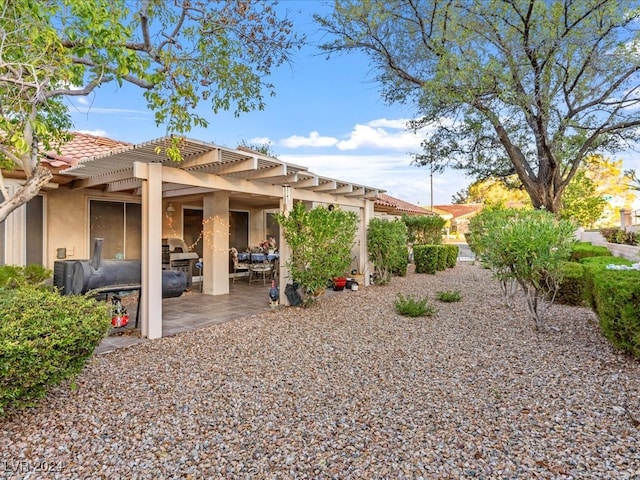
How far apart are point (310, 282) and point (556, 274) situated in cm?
452

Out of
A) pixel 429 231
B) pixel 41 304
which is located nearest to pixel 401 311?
pixel 41 304

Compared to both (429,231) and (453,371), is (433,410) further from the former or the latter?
(429,231)

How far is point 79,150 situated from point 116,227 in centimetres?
201

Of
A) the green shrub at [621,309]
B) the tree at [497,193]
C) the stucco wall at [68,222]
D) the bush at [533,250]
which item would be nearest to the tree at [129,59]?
the stucco wall at [68,222]

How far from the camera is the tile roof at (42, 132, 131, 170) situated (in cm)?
712

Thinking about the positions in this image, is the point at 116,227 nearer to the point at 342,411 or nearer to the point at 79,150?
the point at 79,150

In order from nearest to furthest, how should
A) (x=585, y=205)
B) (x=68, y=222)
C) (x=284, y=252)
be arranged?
(x=68, y=222), (x=284, y=252), (x=585, y=205)

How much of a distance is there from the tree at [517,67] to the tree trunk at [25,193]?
30.0 ft

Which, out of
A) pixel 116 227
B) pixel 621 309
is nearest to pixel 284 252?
pixel 116 227

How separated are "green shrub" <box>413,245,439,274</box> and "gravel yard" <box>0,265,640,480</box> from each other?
27.9ft

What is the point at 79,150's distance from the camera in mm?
8578

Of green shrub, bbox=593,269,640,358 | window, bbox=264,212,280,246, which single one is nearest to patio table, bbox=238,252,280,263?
window, bbox=264,212,280,246

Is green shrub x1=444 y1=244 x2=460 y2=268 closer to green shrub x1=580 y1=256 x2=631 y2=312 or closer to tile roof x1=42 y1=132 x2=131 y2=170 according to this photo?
green shrub x1=580 y1=256 x2=631 y2=312

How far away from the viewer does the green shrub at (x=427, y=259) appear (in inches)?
572
